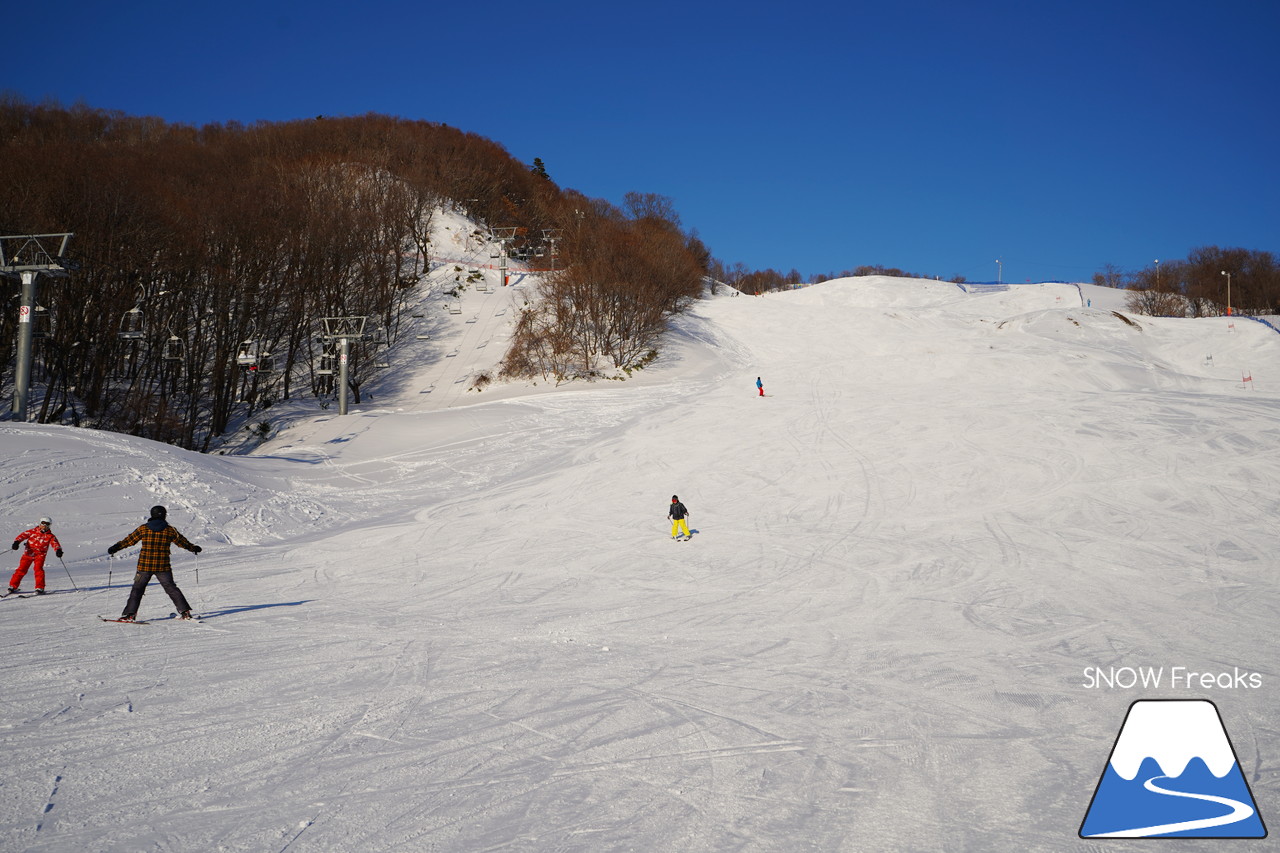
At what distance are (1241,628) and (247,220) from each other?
43.7 metres

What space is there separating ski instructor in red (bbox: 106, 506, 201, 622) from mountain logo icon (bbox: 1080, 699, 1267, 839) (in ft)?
33.9

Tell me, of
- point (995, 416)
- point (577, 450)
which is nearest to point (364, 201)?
point (577, 450)

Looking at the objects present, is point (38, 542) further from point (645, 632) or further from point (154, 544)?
point (645, 632)

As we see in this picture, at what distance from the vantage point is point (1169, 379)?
42.5 metres

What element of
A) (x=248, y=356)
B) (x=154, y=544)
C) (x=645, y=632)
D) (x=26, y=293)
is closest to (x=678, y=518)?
(x=645, y=632)

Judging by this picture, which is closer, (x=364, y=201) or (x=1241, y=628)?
(x=1241, y=628)

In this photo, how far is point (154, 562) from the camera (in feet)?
31.3

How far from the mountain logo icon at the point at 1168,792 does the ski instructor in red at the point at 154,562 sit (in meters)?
10.3

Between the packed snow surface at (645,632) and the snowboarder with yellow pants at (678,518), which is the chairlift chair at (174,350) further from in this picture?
the snowboarder with yellow pants at (678,518)

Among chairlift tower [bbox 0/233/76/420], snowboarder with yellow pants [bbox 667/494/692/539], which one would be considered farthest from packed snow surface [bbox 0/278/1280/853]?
chairlift tower [bbox 0/233/76/420]

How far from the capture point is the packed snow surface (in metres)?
5.15

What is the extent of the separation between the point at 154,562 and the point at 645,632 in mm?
6616

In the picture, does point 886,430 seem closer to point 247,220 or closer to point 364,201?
point 247,220

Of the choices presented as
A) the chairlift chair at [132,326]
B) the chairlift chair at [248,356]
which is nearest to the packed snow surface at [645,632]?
the chairlift chair at [248,356]
